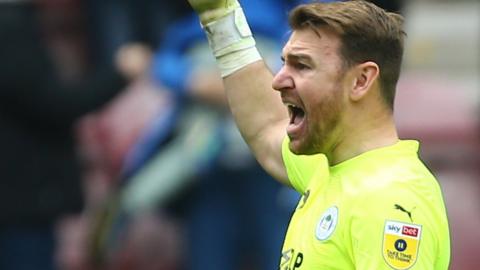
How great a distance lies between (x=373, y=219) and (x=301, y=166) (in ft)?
2.57

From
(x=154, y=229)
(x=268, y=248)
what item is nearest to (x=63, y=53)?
(x=154, y=229)

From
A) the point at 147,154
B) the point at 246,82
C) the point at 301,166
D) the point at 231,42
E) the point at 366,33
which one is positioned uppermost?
the point at 366,33

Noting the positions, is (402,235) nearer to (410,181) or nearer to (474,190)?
(410,181)

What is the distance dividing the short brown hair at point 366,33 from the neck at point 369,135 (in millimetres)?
57

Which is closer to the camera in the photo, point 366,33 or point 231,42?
point 366,33

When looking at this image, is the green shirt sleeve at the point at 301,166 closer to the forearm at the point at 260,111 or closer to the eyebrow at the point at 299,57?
the forearm at the point at 260,111

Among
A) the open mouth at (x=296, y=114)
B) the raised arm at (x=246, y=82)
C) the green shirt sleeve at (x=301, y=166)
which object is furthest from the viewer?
the raised arm at (x=246, y=82)

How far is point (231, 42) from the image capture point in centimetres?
560

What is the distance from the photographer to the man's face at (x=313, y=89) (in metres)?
4.95

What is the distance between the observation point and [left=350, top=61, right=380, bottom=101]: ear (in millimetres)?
4926

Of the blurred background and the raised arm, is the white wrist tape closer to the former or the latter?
the raised arm

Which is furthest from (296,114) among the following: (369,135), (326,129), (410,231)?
(410,231)

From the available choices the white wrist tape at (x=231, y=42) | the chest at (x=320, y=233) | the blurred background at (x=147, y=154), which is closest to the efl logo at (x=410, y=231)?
the chest at (x=320, y=233)

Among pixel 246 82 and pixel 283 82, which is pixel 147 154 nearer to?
pixel 246 82
